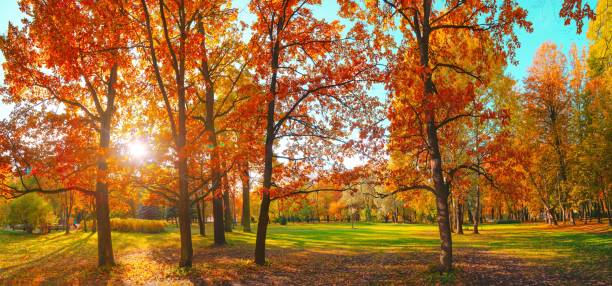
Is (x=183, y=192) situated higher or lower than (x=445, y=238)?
higher

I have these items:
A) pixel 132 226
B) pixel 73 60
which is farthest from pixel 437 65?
pixel 132 226

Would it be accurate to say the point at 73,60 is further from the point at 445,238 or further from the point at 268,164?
the point at 445,238

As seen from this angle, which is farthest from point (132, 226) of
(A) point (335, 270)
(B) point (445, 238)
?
(B) point (445, 238)

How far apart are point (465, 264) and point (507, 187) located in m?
3.26

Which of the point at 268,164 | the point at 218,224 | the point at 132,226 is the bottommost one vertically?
the point at 132,226

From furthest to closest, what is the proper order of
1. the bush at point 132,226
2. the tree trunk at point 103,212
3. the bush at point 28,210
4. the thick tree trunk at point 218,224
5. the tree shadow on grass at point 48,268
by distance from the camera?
the bush at point 28,210 → the bush at point 132,226 → the thick tree trunk at point 218,224 → the tree trunk at point 103,212 → the tree shadow on grass at point 48,268

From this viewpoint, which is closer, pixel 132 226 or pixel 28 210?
pixel 132 226

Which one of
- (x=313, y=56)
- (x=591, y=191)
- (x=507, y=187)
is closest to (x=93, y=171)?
(x=313, y=56)

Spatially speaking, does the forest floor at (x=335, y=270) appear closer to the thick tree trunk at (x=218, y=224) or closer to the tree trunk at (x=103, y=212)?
the tree trunk at (x=103, y=212)

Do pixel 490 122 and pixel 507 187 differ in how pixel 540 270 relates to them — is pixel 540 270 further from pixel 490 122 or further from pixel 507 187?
pixel 490 122

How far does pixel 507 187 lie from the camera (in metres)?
13.2

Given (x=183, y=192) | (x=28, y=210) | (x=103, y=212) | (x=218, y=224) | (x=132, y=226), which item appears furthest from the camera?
(x=28, y=210)

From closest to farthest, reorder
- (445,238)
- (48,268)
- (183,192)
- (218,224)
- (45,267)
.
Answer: (445,238) < (183,192) < (48,268) < (45,267) < (218,224)

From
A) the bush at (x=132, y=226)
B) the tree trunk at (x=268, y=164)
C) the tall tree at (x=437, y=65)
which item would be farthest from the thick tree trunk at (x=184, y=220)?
the bush at (x=132, y=226)
